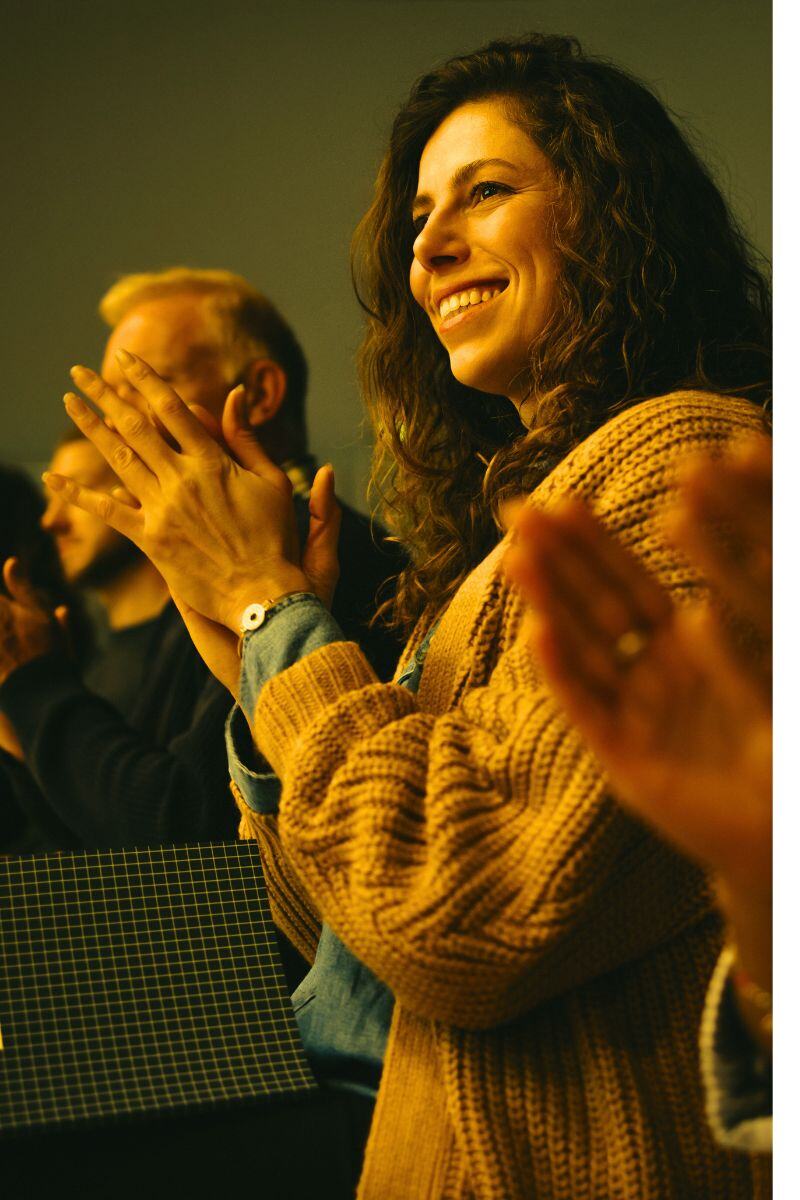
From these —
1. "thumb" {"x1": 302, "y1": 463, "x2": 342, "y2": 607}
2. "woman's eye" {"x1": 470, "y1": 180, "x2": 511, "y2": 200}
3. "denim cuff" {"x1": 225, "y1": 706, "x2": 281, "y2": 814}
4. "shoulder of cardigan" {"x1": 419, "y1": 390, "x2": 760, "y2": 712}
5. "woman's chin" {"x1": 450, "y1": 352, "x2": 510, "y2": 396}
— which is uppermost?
"woman's eye" {"x1": 470, "y1": 180, "x2": 511, "y2": 200}

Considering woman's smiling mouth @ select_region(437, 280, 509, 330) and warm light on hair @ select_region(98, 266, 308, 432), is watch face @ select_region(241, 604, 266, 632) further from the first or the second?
warm light on hair @ select_region(98, 266, 308, 432)

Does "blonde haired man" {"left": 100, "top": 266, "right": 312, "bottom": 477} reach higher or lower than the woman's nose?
lower

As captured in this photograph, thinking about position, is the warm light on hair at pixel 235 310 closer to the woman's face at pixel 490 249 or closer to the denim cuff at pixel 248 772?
the woman's face at pixel 490 249

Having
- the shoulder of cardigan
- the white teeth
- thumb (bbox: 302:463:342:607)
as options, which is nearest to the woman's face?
the white teeth

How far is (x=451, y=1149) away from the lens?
1.98 ft

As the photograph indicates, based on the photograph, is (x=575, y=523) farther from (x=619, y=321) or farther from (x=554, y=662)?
(x=619, y=321)

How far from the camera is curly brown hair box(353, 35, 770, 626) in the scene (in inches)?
32.4

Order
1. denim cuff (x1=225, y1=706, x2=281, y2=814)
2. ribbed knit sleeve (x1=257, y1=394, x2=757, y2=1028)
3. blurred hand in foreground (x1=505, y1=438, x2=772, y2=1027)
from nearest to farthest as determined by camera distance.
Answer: blurred hand in foreground (x1=505, y1=438, x2=772, y2=1027)
ribbed knit sleeve (x1=257, y1=394, x2=757, y2=1028)
denim cuff (x1=225, y1=706, x2=281, y2=814)

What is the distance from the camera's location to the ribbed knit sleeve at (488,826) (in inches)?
21.7

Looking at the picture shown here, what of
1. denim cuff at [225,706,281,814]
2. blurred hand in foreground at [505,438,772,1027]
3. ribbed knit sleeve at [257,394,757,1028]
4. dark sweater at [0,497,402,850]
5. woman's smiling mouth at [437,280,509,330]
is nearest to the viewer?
blurred hand in foreground at [505,438,772,1027]

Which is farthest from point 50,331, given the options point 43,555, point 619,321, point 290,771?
point 290,771

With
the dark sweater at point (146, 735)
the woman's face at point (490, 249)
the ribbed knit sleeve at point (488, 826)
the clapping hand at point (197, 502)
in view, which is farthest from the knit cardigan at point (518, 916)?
the dark sweater at point (146, 735)

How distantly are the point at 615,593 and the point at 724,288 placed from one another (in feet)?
1.68

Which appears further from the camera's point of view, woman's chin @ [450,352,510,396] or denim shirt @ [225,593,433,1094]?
woman's chin @ [450,352,510,396]
